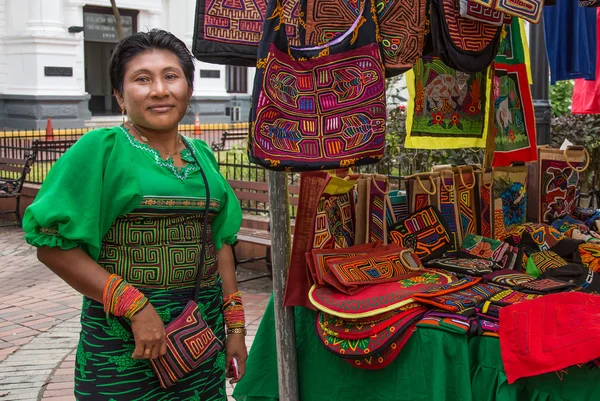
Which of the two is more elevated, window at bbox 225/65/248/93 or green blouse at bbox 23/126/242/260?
window at bbox 225/65/248/93


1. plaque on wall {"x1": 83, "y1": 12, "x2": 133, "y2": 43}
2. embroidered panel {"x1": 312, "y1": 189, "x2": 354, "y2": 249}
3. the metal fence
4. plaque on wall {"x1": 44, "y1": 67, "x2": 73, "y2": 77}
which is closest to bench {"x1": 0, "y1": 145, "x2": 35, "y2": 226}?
the metal fence

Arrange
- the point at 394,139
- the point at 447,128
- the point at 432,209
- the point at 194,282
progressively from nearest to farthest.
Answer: the point at 194,282
the point at 432,209
the point at 447,128
the point at 394,139

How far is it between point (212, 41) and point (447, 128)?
140 centimetres

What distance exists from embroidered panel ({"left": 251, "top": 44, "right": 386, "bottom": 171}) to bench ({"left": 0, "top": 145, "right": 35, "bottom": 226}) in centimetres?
796

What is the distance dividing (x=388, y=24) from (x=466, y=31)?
1.23ft

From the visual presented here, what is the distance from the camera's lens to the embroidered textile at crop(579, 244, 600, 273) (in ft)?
11.7

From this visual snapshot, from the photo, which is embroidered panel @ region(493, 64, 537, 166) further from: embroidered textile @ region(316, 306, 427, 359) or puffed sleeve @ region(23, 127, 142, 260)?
puffed sleeve @ region(23, 127, 142, 260)

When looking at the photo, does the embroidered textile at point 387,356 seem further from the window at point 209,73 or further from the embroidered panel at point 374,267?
the window at point 209,73

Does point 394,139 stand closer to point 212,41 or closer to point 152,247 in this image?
point 212,41

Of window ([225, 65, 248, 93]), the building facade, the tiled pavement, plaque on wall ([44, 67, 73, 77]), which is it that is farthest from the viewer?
window ([225, 65, 248, 93])

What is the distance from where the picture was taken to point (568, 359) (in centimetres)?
258

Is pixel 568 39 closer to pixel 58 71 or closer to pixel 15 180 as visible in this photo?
pixel 15 180

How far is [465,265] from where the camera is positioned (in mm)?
3346

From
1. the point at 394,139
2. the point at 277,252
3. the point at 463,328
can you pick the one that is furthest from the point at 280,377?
the point at 394,139
